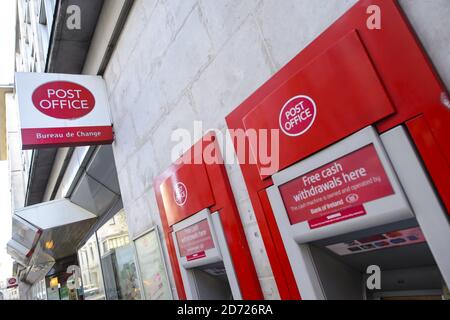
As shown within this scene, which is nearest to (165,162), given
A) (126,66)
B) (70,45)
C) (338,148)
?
(126,66)

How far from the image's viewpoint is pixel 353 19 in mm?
1382

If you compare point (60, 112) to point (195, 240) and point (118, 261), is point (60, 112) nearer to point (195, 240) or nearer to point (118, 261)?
point (195, 240)

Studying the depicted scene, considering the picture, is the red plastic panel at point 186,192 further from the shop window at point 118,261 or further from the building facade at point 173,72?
the shop window at point 118,261

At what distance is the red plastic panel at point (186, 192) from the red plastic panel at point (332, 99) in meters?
0.82

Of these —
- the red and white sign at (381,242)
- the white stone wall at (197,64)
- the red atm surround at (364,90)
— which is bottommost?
the red and white sign at (381,242)

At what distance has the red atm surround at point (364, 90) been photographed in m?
1.16

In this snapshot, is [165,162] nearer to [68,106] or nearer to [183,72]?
[183,72]

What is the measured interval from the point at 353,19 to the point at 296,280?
1.22 m

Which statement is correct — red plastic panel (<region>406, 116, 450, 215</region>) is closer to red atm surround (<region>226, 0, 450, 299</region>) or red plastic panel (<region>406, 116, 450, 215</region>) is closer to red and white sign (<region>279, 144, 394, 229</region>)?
red atm surround (<region>226, 0, 450, 299</region>)

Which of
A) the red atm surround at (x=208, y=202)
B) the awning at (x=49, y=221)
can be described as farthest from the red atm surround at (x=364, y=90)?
the awning at (x=49, y=221)

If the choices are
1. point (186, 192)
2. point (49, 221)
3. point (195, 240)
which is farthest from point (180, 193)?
point (49, 221)

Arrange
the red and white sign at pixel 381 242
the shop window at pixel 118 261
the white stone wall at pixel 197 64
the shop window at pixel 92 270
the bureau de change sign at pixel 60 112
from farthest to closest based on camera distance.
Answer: the shop window at pixel 92 270 < the shop window at pixel 118 261 < the bureau de change sign at pixel 60 112 < the white stone wall at pixel 197 64 < the red and white sign at pixel 381 242

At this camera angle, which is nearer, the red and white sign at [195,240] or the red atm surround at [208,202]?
the red atm surround at [208,202]
